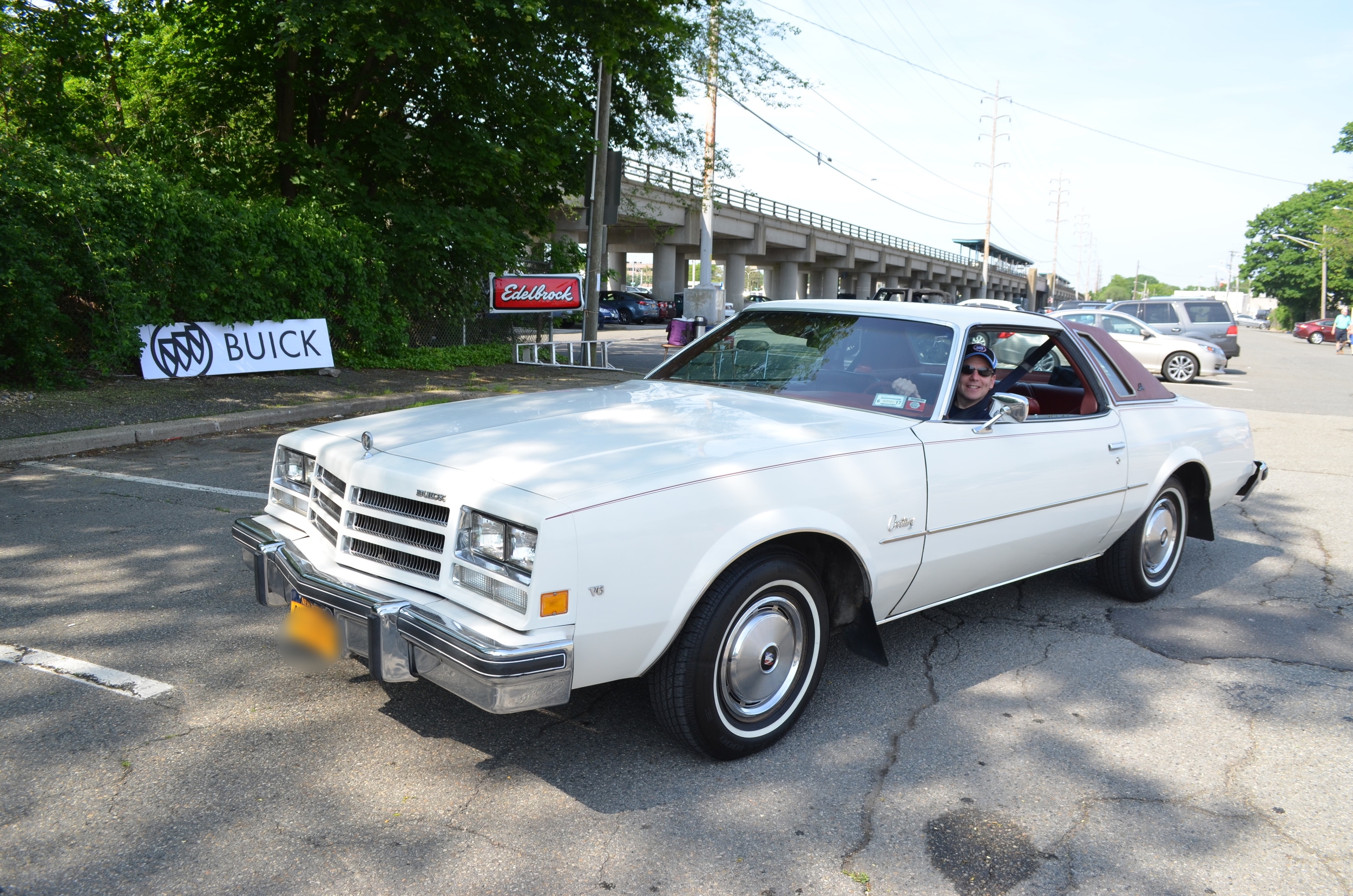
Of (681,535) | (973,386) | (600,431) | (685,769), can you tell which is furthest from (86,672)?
(973,386)

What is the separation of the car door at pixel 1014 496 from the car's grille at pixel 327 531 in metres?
2.08

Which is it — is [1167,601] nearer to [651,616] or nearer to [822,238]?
[651,616]

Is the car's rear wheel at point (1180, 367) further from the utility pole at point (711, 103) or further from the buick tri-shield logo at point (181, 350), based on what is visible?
the buick tri-shield logo at point (181, 350)

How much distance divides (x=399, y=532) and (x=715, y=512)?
3.33ft

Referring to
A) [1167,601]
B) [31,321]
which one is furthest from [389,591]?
[31,321]

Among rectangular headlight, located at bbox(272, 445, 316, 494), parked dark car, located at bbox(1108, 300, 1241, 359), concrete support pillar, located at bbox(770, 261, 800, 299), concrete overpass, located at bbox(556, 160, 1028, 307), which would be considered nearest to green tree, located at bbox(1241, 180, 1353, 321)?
concrete overpass, located at bbox(556, 160, 1028, 307)

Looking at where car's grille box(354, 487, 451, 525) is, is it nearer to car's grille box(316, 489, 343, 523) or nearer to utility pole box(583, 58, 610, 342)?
car's grille box(316, 489, 343, 523)

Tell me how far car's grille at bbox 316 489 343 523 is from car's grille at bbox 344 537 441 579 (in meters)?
0.14

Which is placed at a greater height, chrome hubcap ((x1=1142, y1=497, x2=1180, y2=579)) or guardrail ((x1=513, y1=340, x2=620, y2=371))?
guardrail ((x1=513, y1=340, x2=620, y2=371))

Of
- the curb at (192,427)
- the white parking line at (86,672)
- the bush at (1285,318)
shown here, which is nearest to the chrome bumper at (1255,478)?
the white parking line at (86,672)

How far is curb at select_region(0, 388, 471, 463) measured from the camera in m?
8.03

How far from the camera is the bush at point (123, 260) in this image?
10086mm

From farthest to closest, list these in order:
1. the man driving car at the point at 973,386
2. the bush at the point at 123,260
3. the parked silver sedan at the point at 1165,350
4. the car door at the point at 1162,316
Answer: the car door at the point at 1162,316
the parked silver sedan at the point at 1165,350
the bush at the point at 123,260
the man driving car at the point at 973,386

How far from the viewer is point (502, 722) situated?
11.3 ft
